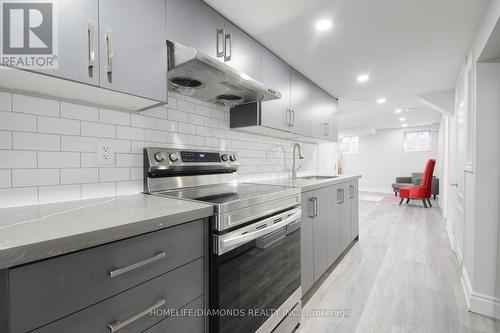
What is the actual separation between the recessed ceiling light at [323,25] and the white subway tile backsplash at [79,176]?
Answer: 1.80 m

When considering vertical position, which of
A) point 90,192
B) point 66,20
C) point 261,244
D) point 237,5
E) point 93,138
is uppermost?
point 237,5

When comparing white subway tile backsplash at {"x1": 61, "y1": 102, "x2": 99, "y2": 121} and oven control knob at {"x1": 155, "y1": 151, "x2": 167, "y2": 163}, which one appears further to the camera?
oven control knob at {"x1": 155, "y1": 151, "x2": 167, "y2": 163}

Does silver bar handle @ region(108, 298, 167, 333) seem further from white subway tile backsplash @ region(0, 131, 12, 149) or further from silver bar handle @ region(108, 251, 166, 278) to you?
white subway tile backsplash @ region(0, 131, 12, 149)

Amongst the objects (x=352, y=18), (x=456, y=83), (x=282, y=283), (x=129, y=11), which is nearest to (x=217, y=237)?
(x=282, y=283)

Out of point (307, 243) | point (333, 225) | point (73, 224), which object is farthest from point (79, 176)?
point (333, 225)

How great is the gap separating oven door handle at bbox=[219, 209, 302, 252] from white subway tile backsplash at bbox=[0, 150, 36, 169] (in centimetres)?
93

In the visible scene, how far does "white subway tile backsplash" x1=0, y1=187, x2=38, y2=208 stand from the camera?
0.97 metres

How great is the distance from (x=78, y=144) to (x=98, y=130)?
0.12 m

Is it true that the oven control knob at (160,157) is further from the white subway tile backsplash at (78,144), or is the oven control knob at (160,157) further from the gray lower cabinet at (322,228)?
the gray lower cabinet at (322,228)

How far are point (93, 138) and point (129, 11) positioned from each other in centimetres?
65

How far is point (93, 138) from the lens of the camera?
1.22m

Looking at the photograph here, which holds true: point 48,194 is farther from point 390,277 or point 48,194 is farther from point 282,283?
point 390,277

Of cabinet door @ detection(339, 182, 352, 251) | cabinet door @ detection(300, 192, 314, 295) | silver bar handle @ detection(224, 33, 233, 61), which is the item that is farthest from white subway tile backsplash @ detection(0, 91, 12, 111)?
cabinet door @ detection(339, 182, 352, 251)

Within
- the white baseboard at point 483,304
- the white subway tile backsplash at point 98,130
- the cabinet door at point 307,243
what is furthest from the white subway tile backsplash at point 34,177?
the white baseboard at point 483,304
